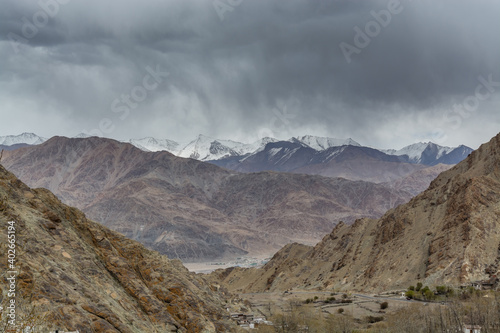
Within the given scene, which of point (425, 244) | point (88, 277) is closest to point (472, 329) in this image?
point (88, 277)

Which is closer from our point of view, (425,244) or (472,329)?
(472,329)

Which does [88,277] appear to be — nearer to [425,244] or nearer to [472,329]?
[472,329]

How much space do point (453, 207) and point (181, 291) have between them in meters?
71.2

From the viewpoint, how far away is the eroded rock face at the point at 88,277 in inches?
843

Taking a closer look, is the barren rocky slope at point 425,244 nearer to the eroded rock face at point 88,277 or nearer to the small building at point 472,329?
the small building at point 472,329

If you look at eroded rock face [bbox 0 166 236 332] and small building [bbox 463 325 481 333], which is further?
small building [bbox 463 325 481 333]

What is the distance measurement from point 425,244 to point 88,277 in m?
77.6

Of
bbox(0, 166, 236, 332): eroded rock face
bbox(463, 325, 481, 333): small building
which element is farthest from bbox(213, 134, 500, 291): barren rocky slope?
bbox(0, 166, 236, 332): eroded rock face

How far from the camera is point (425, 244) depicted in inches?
3600

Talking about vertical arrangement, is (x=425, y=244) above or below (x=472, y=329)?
above

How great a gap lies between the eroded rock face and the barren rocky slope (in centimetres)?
5080

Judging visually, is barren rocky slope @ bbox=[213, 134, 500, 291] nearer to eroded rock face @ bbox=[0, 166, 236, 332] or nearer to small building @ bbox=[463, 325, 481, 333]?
small building @ bbox=[463, 325, 481, 333]

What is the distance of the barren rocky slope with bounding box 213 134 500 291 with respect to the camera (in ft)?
259

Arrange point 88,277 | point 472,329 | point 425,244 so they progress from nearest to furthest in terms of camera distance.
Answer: point 88,277
point 472,329
point 425,244
